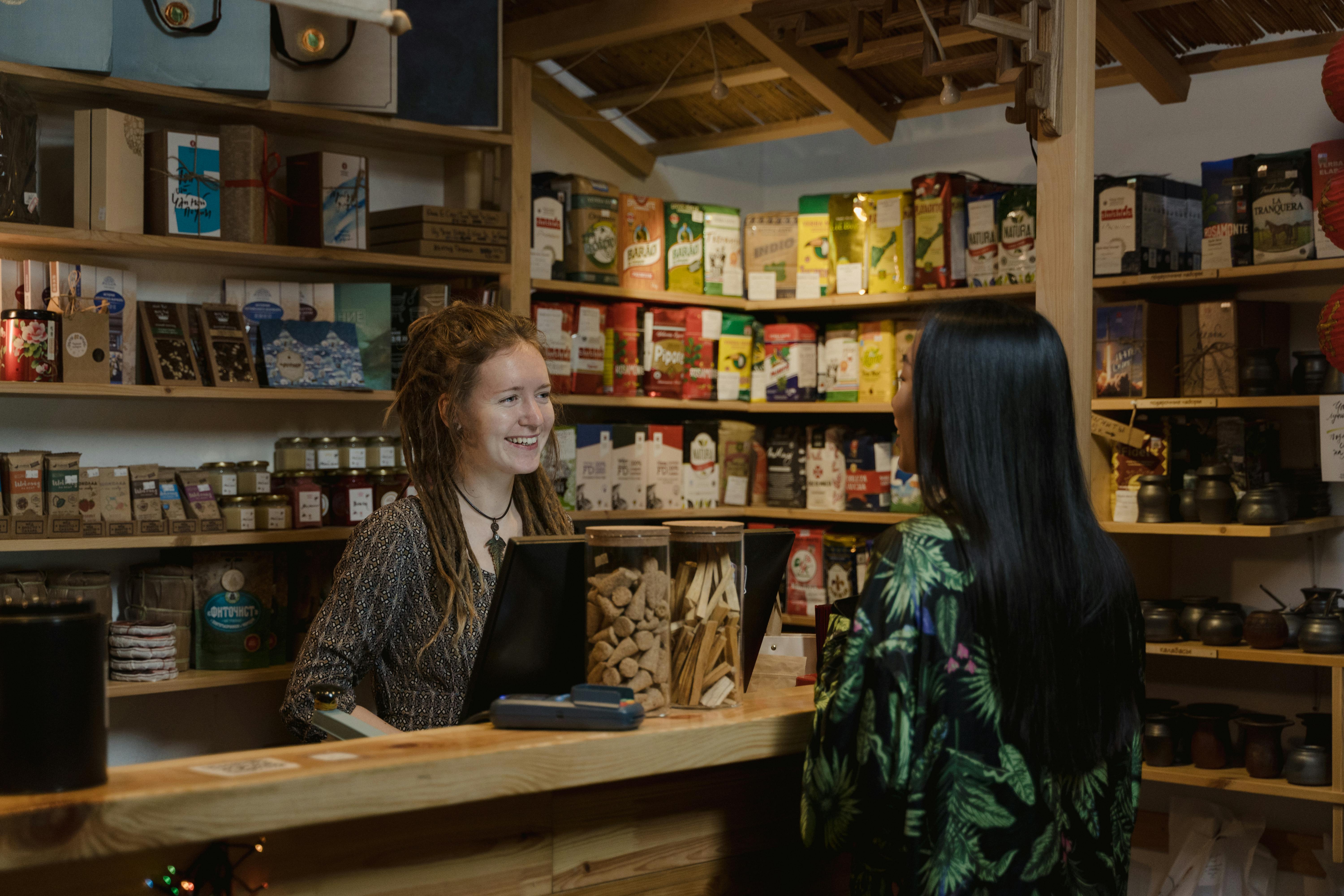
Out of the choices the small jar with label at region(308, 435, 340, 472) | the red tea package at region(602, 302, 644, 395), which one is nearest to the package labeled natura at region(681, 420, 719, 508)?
the red tea package at region(602, 302, 644, 395)

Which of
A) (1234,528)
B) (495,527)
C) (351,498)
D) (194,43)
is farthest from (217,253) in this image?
(1234,528)

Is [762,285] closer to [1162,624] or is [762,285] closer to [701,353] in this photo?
[701,353]

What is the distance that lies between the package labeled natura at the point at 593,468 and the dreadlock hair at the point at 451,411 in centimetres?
170

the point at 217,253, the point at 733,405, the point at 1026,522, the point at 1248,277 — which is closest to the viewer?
the point at 1026,522

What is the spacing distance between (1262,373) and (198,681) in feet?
10.4

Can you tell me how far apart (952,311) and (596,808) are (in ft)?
2.61

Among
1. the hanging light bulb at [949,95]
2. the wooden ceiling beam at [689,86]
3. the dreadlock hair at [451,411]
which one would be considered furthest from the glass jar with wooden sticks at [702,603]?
the wooden ceiling beam at [689,86]

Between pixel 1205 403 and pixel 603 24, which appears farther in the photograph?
pixel 603 24

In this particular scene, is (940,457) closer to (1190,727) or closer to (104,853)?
(104,853)

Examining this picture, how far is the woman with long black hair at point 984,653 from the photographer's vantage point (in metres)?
1.37

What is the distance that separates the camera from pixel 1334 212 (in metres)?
3.05

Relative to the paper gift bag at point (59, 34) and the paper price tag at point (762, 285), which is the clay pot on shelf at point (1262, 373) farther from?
the paper gift bag at point (59, 34)

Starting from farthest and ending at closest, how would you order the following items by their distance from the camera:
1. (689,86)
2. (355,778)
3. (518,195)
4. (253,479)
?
(689,86)
(518,195)
(253,479)
(355,778)

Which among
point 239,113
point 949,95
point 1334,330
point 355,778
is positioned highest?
point 239,113
